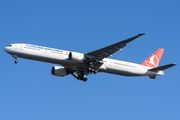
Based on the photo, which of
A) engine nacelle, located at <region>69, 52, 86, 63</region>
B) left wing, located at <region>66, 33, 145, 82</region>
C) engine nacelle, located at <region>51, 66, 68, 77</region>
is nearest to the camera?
left wing, located at <region>66, 33, 145, 82</region>

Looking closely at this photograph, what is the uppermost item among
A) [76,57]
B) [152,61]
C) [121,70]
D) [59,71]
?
[152,61]

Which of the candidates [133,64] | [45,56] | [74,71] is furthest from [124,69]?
[45,56]

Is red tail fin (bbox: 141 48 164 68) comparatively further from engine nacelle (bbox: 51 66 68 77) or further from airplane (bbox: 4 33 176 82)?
engine nacelle (bbox: 51 66 68 77)

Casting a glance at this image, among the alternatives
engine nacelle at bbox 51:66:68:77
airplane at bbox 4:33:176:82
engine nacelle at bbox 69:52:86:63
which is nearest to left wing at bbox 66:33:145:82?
airplane at bbox 4:33:176:82

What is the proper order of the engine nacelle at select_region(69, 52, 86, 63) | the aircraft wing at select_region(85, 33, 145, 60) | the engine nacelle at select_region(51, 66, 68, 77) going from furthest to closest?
the engine nacelle at select_region(51, 66, 68, 77)
the engine nacelle at select_region(69, 52, 86, 63)
the aircraft wing at select_region(85, 33, 145, 60)

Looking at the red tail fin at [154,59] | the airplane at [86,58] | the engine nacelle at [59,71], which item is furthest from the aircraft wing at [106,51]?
the red tail fin at [154,59]

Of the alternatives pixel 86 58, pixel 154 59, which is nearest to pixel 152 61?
pixel 154 59

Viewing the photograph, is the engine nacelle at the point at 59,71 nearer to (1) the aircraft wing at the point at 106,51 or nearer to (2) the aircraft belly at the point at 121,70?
(1) the aircraft wing at the point at 106,51

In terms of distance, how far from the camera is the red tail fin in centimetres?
4941

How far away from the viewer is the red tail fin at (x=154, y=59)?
4941cm

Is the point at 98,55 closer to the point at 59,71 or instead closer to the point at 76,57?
the point at 76,57

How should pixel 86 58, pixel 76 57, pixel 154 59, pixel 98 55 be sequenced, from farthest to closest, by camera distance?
1. pixel 154 59
2. pixel 98 55
3. pixel 86 58
4. pixel 76 57

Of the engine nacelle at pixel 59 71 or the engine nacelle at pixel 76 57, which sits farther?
the engine nacelle at pixel 59 71

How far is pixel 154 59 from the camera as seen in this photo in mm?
50719
